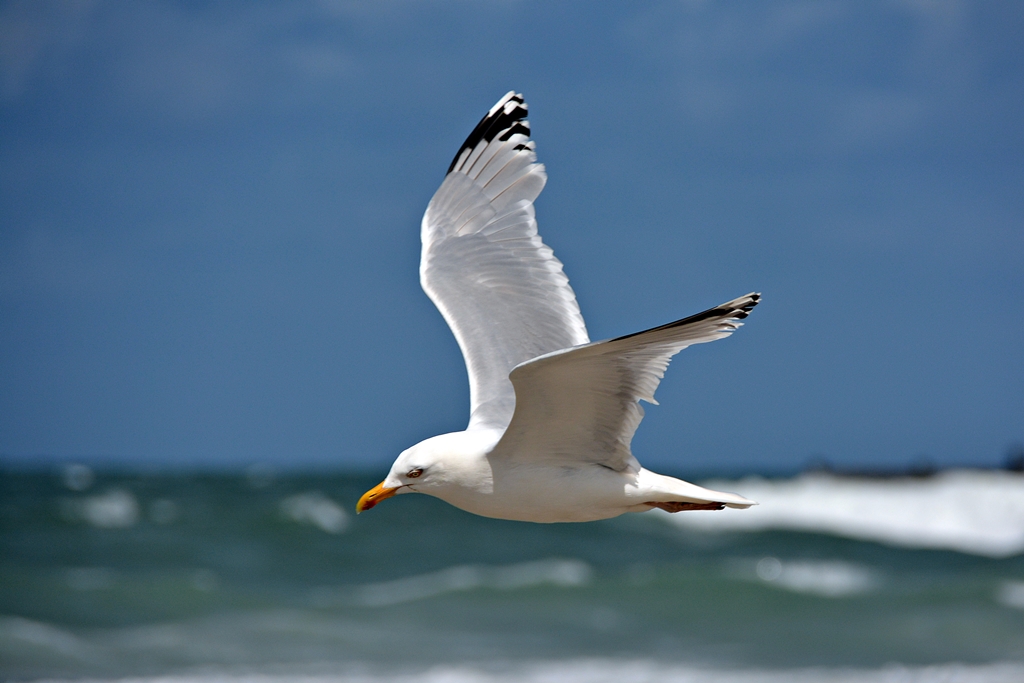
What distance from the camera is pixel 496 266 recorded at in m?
5.70

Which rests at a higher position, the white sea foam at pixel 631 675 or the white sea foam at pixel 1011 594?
the white sea foam at pixel 1011 594

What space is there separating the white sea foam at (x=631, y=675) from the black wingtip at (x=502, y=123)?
6458 mm

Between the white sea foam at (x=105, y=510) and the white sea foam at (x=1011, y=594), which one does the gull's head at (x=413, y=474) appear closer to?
the white sea foam at (x=1011, y=594)

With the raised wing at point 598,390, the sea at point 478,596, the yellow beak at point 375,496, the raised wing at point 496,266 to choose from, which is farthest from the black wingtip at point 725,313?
the sea at point 478,596

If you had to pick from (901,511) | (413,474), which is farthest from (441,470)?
(901,511)

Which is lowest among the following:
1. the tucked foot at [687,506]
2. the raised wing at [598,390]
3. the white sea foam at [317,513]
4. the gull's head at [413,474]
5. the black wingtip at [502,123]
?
the tucked foot at [687,506]

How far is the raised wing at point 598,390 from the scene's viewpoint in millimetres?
3639

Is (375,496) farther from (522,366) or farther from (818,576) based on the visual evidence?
(818,576)

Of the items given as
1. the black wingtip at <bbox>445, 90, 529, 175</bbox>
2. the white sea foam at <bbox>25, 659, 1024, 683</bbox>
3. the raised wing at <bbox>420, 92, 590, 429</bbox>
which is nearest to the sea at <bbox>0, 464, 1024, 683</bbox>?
the white sea foam at <bbox>25, 659, 1024, 683</bbox>

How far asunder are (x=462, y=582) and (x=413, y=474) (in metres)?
11.4

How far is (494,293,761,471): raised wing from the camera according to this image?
3.64 m

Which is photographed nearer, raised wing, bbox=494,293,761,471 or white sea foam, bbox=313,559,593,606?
raised wing, bbox=494,293,761,471

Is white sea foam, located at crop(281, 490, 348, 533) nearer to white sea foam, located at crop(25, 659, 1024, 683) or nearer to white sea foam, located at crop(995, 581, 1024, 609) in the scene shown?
white sea foam, located at crop(25, 659, 1024, 683)

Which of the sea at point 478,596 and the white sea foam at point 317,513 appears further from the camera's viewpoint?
the white sea foam at point 317,513
